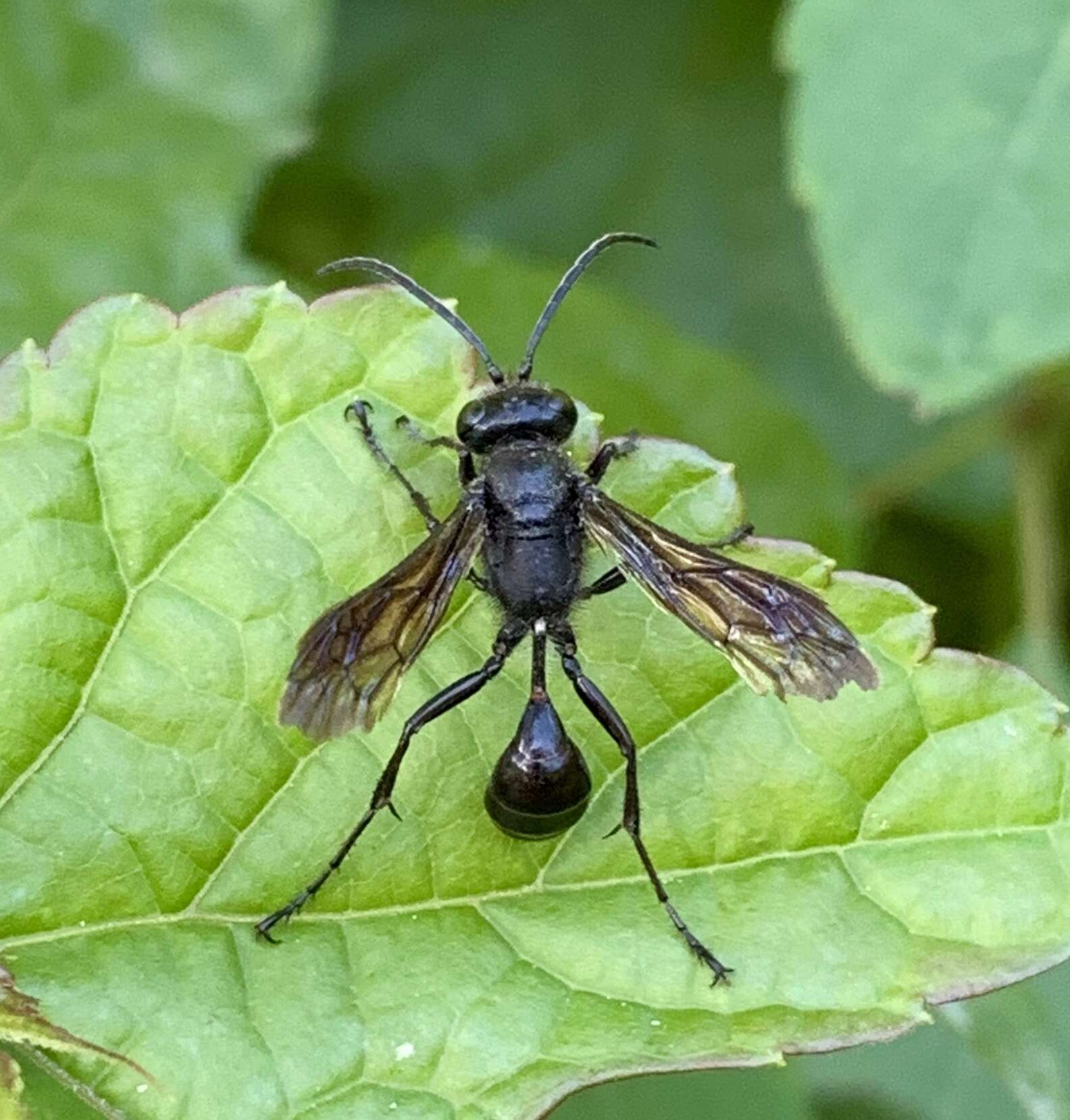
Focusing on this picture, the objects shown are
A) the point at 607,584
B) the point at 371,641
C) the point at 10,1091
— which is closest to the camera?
the point at 10,1091

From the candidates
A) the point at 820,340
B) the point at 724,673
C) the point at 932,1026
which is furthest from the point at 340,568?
the point at 820,340

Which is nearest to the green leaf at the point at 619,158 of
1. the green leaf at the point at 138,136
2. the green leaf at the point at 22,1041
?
the green leaf at the point at 138,136

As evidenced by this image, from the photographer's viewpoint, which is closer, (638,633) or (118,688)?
(118,688)

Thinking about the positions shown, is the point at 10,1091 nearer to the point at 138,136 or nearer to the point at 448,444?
the point at 448,444

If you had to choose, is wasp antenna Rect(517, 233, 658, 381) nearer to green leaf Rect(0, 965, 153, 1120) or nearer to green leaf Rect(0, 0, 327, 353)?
green leaf Rect(0, 0, 327, 353)

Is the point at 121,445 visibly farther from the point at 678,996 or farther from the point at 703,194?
the point at 703,194

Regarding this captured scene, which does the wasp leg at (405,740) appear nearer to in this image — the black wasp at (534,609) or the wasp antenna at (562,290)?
the black wasp at (534,609)

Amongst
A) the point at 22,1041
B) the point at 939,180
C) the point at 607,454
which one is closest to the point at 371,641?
the point at 607,454
